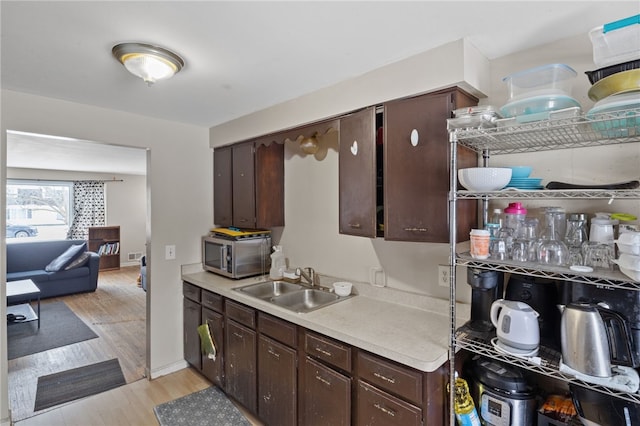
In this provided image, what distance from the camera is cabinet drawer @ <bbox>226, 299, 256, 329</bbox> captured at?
2.19 m

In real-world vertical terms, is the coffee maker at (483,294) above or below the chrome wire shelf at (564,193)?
below

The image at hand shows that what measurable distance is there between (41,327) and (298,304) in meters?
3.79

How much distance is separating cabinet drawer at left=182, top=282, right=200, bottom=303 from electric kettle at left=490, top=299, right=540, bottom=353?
7.64 feet

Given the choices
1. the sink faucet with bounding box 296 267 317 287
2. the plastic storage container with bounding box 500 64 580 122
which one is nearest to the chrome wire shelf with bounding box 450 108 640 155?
the plastic storage container with bounding box 500 64 580 122

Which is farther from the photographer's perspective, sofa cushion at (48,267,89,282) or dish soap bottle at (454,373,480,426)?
sofa cushion at (48,267,89,282)

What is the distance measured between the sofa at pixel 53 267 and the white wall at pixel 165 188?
3818mm

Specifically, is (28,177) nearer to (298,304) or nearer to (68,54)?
(68,54)

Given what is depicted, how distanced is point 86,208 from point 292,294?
7259mm

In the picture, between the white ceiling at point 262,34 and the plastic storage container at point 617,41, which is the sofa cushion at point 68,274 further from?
the plastic storage container at point 617,41

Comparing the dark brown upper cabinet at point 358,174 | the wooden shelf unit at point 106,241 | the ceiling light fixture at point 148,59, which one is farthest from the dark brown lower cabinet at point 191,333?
the wooden shelf unit at point 106,241

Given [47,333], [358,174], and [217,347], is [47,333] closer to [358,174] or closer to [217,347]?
[217,347]

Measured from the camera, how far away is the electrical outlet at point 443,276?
6.12 feet

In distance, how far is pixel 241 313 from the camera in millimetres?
2283

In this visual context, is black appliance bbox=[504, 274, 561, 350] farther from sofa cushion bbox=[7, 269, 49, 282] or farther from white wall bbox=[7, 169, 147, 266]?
white wall bbox=[7, 169, 147, 266]
